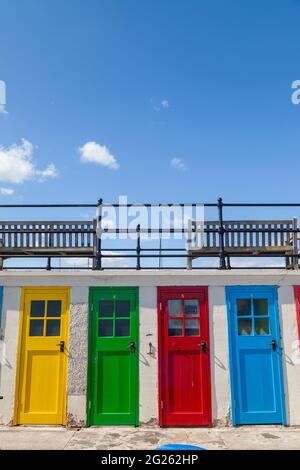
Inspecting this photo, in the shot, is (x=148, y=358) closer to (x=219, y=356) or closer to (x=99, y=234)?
(x=219, y=356)

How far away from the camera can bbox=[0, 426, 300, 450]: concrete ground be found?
530 centimetres

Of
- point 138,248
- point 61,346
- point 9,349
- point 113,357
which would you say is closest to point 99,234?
point 138,248

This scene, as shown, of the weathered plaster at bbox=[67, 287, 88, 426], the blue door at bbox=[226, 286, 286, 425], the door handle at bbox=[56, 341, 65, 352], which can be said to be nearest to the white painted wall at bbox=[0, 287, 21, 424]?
the door handle at bbox=[56, 341, 65, 352]

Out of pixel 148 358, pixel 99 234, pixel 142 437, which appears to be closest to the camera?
pixel 142 437

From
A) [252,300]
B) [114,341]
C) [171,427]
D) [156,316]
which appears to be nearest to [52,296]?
[114,341]

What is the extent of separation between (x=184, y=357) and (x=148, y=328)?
75cm

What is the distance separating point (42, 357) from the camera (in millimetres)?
6359

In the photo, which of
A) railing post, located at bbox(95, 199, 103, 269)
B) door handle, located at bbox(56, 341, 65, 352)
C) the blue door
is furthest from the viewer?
railing post, located at bbox(95, 199, 103, 269)

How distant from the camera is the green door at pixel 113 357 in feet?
20.2

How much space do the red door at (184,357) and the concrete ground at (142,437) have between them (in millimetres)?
236

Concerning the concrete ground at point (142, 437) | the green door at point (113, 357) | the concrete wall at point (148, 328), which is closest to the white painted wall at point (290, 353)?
the concrete wall at point (148, 328)

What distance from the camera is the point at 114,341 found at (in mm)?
6348

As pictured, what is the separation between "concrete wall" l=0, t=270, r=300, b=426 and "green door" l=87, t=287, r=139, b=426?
11cm

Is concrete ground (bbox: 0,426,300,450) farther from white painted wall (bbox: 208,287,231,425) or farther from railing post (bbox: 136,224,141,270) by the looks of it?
railing post (bbox: 136,224,141,270)
